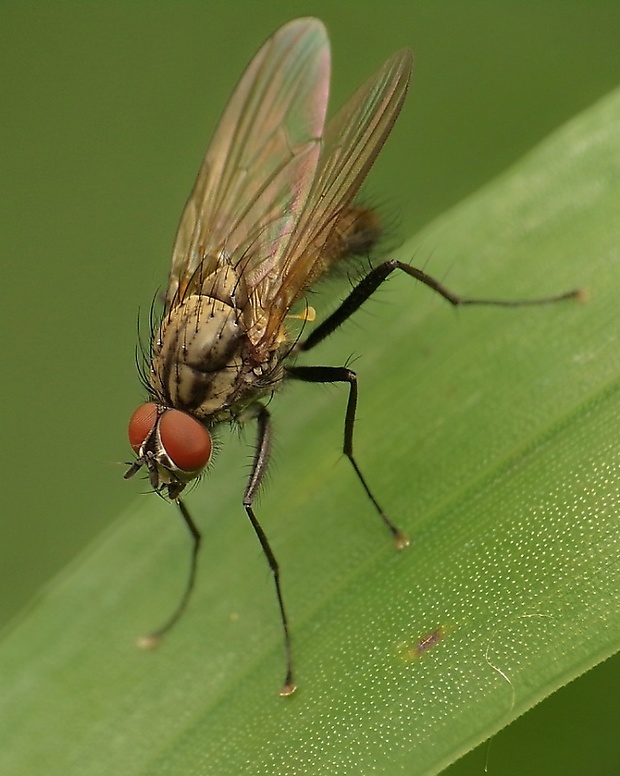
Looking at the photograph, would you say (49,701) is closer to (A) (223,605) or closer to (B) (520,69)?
(A) (223,605)

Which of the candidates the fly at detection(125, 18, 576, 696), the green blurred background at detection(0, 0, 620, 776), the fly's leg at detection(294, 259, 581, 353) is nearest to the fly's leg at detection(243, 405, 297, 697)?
the fly at detection(125, 18, 576, 696)

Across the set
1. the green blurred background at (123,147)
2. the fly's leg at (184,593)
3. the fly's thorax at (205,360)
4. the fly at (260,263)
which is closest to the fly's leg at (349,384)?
the fly at (260,263)

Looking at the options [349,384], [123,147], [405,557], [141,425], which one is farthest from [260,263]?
[123,147]

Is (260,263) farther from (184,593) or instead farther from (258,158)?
(184,593)

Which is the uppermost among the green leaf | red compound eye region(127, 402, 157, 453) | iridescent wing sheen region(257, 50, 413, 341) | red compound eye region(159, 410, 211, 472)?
iridescent wing sheen region(257, 50, 413, 341)

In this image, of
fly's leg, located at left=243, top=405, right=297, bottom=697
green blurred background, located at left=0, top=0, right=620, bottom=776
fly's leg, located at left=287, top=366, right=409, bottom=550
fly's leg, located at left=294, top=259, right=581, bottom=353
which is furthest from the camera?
green blurred background, located at left=0, top=0, right=620, bottom=776

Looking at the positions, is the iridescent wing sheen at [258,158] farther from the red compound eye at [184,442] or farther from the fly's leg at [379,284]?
the red compound eye at [184,442]

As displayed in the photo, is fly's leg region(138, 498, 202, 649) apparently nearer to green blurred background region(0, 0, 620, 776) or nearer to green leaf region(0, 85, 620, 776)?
green leaf region(0, 85, 620, 776)
